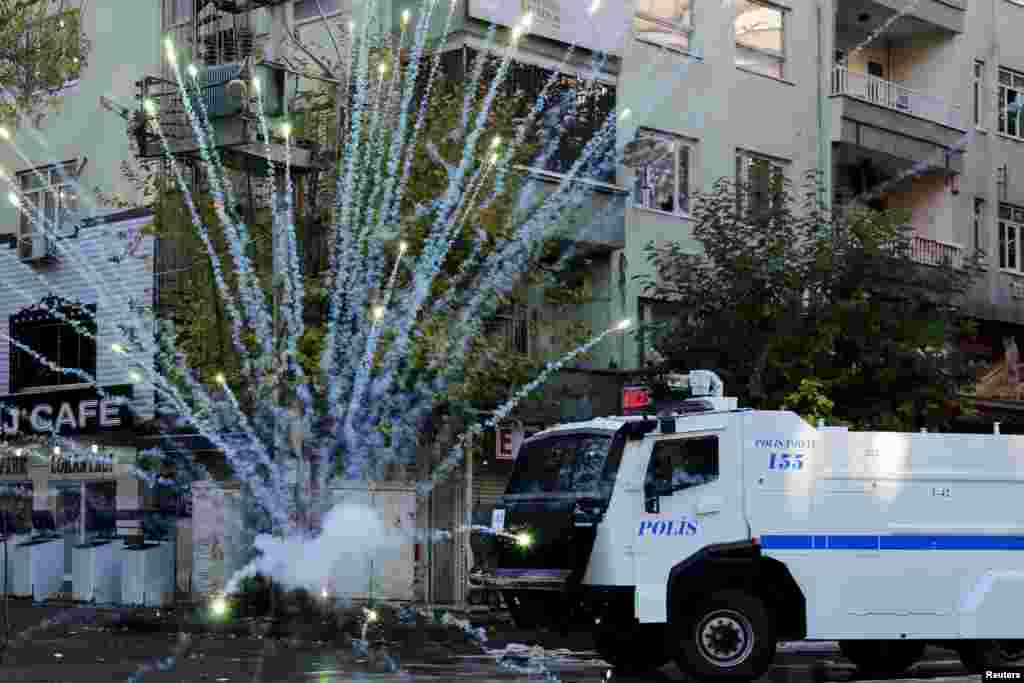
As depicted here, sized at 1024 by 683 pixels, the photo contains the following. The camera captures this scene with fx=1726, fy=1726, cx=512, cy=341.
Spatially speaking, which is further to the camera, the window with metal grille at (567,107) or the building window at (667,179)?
the building window at (667,179)

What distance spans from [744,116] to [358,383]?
1125 cm

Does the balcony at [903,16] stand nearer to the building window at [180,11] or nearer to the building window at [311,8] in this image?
the building window at [311,8]

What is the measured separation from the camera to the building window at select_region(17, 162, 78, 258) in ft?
107

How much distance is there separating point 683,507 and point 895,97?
2078 cm

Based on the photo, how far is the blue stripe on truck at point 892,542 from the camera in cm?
1652

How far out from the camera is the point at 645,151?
30.2 metres

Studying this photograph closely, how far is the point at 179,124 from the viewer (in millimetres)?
25562

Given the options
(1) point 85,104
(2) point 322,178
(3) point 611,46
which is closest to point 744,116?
(3) point 611,46

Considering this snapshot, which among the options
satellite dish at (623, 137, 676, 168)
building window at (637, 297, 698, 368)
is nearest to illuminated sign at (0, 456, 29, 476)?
building window at (637, 297, 698, 368)

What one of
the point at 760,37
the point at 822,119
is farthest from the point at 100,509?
the point at 822,119

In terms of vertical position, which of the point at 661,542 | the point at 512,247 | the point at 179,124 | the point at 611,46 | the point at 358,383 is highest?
the point at 611,46

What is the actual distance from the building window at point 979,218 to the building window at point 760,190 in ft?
23.5

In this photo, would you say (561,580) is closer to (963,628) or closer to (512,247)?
(963,628)

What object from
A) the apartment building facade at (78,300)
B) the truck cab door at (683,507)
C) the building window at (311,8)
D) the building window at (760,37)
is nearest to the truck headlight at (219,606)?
the apartment building facade at (78,300)
